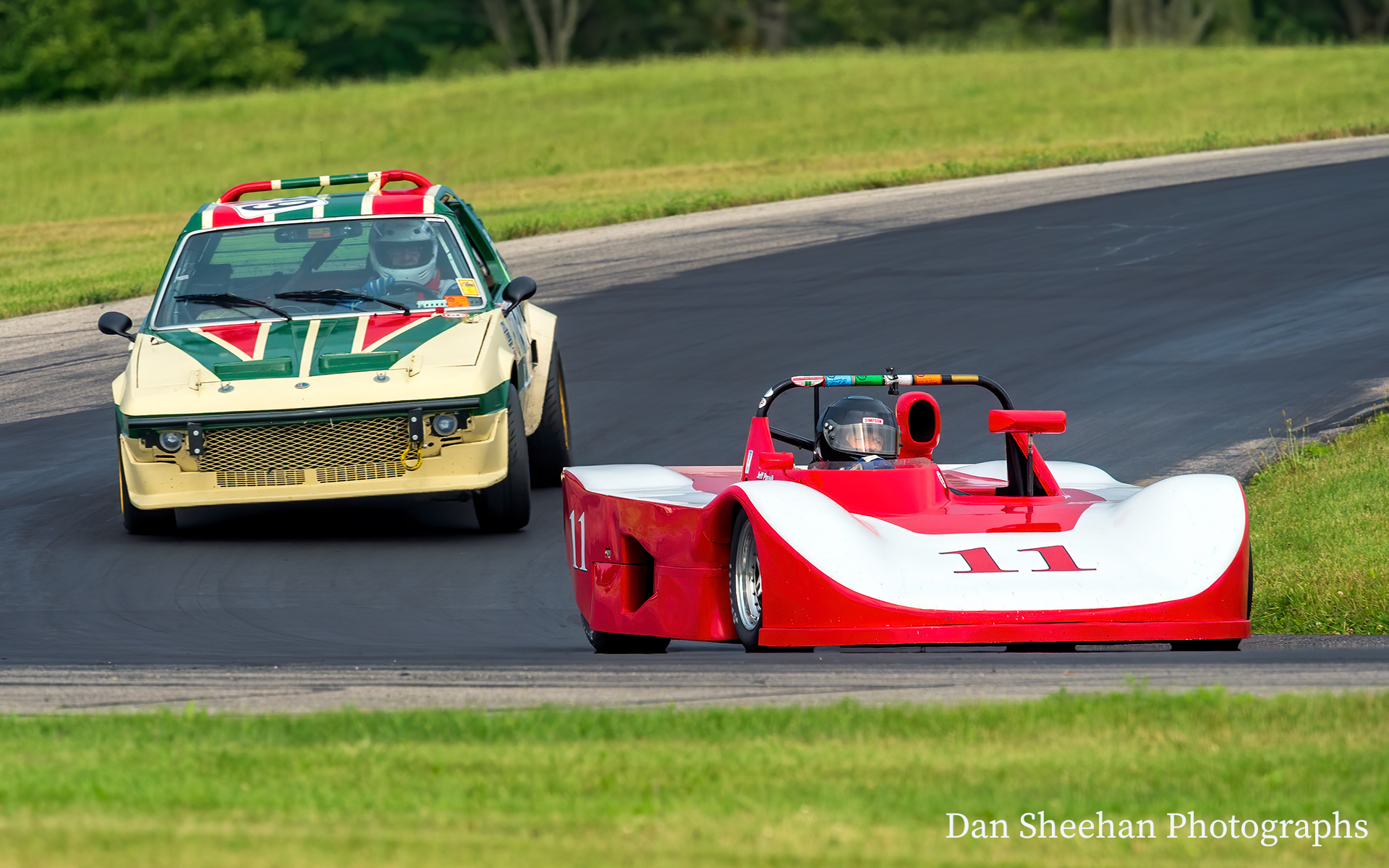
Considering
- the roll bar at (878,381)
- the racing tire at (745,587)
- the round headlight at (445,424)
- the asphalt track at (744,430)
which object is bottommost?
the asphalt track at (744,430)

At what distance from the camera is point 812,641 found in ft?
22.6

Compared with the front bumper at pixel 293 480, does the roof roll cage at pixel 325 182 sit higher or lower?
higher

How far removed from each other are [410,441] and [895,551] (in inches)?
162

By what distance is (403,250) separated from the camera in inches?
465

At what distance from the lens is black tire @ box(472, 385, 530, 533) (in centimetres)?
1073

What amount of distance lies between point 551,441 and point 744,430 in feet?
6.27

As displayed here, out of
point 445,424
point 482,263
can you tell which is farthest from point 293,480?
point 482,263

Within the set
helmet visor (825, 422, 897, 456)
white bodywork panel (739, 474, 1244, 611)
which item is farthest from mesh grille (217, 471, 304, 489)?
white bodywork panel (739, 474, 1244, 611)

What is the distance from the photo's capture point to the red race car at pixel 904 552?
22.4ft

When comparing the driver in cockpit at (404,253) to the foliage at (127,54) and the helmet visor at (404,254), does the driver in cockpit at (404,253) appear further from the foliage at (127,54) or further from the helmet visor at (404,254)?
the foliage at (127,54)

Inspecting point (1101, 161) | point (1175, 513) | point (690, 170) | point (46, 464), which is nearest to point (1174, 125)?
point (1101, 161)

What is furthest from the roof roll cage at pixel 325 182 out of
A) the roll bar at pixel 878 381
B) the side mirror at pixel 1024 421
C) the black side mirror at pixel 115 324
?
the side mirror at pixel 1024 421

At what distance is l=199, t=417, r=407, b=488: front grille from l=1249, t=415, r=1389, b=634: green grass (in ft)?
14.7

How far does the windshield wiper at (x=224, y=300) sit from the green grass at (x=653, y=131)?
10576mm
